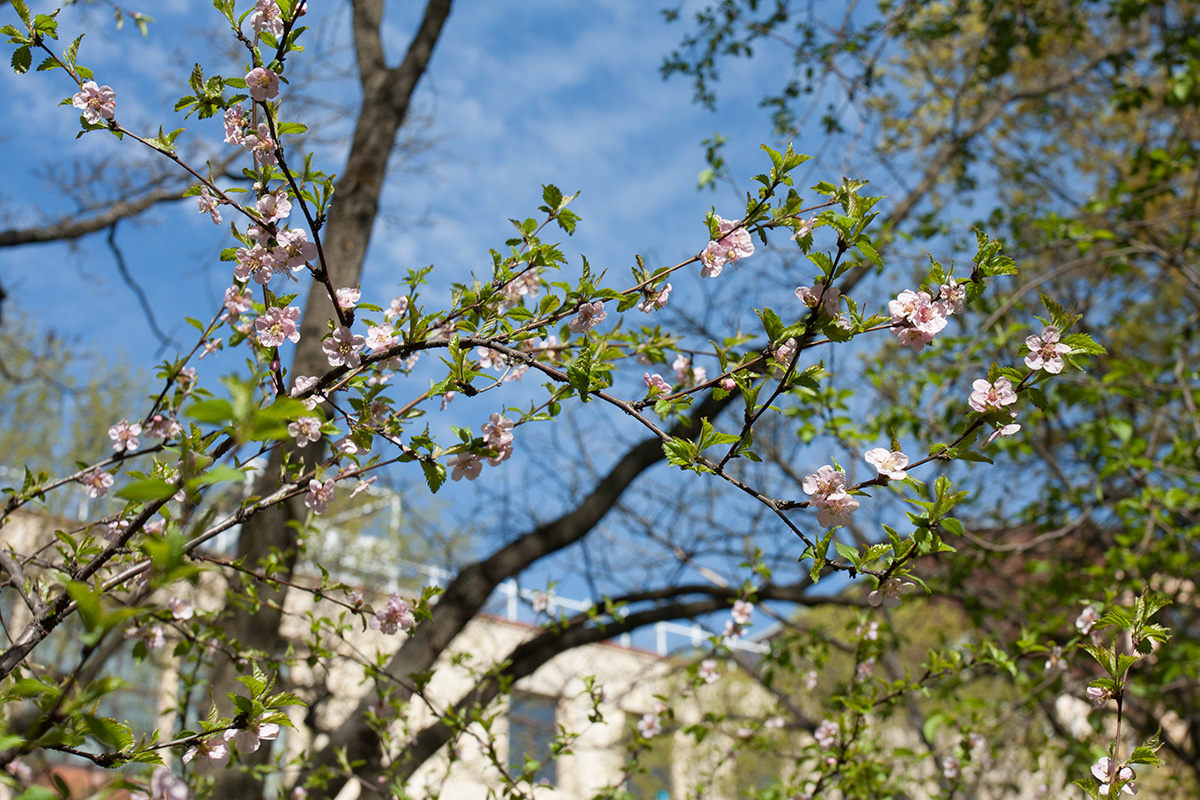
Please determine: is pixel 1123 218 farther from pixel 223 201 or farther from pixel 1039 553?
pixel 223 201

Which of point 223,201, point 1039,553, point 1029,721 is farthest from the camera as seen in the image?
point 1039,553

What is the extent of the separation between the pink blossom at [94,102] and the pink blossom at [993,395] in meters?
1.60

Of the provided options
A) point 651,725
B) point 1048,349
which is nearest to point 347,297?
point 1048,349

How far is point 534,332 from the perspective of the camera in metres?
1.66

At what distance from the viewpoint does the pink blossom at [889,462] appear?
1.38 m

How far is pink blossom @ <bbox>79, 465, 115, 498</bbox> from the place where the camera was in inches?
84.7

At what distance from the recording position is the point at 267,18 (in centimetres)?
146

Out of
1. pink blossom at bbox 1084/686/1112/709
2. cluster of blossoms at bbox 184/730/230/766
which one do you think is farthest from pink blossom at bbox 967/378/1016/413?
cluster of blossoms at bbox 184/730/230/766

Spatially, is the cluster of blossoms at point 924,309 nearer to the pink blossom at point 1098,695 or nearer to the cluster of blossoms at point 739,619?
the pink blossom at point 1098,695

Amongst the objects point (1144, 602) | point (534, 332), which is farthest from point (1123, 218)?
point (534, 332)

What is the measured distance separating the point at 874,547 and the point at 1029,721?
342 cm

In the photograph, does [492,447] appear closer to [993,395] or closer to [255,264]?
[255,264]

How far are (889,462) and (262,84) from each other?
1.21 m

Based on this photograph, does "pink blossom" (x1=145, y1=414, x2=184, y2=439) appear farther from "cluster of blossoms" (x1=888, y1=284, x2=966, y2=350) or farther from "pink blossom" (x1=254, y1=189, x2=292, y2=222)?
"cluster of blossoms" (x1=888, y1=284, x2=966, y2=350)
